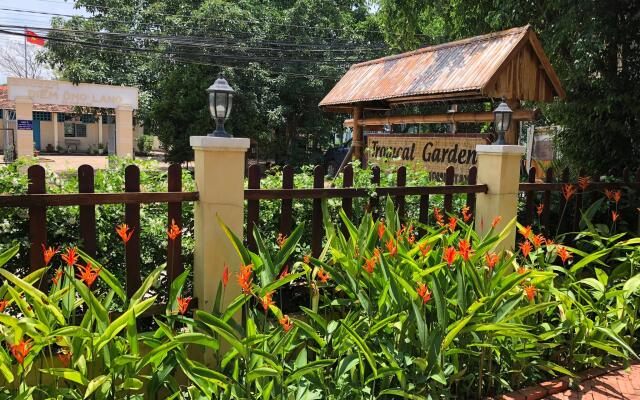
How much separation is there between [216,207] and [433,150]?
4129 mm

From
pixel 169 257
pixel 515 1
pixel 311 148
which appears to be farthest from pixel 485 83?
pixel 311 148

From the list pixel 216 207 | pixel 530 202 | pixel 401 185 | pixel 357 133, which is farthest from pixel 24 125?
pixel 530 202

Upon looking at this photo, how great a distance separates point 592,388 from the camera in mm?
3131

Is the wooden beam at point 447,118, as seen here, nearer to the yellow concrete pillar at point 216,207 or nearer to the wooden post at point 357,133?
A: the wooden post at point 357,133

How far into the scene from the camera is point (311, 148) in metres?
24.3

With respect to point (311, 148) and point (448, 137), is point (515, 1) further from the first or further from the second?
point (311, 148)

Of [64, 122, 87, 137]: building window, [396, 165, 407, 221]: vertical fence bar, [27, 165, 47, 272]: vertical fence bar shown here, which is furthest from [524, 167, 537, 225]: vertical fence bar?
[64, 122, 87, 137]: building window

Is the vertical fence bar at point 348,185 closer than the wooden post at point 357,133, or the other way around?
the vertical fence bar at point 348,185

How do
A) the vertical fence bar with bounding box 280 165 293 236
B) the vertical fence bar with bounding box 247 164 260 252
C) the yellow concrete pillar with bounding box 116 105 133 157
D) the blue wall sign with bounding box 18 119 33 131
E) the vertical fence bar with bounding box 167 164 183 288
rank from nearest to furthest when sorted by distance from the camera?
1. the vertical fence bar with bounding box 167 164 183 288
2. the vertical fence bar with bounding box 247 164 260 252
3. the vertical fence bar with bounding box 280 165 293 236
4. the blue wall sign with bounding box 18 119 33 131
5. the yellow concrete pillar with bounding box 116 105 133 157

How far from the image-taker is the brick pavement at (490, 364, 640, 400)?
301 centimetres

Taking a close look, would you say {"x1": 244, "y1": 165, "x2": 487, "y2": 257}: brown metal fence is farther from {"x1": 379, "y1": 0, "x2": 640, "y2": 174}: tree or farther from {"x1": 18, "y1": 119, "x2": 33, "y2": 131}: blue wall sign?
{"x1": 18, "y1": 119, "x2": 33, "y2": 131}: blue wall sign

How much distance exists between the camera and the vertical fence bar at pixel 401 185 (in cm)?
399

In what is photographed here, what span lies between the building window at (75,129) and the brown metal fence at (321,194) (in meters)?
43.2

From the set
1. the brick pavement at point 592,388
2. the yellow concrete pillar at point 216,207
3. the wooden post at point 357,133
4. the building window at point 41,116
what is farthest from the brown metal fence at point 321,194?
the building window at point 41,116
